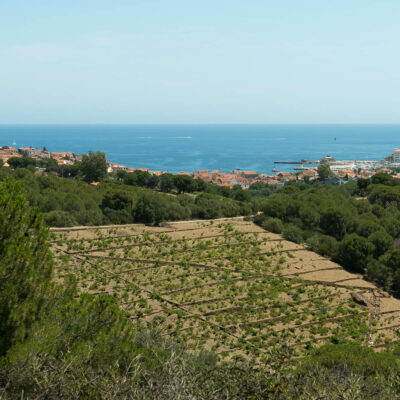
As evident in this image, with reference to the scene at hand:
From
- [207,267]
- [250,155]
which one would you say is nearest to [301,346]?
[207,267]

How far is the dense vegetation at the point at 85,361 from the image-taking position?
15.6 feet

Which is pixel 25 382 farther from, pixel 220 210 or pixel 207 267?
pixel 220 210

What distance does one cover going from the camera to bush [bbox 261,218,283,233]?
23.3 meters

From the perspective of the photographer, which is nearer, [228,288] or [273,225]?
[228,288]

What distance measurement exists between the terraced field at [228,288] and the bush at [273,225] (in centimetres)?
84

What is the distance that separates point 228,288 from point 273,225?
8.08 meters

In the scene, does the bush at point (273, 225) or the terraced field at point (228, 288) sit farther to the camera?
the bush at point (273, 225)

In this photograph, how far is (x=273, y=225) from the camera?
2352 cm

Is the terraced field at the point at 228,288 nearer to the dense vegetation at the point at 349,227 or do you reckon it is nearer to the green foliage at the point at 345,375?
the dense vegetation at the point at 349,227

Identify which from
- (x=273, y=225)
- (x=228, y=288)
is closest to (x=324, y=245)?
(x=273, y=225)

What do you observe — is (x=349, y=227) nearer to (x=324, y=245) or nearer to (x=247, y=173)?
(x=324, y=245)

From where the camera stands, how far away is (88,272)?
16.3m

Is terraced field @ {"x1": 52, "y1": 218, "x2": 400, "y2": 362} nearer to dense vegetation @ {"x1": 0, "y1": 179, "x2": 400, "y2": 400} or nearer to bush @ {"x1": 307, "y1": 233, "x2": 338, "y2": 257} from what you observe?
bush @ {"x1": 307, "y1": 233, "x2": 338, "y2": 257}

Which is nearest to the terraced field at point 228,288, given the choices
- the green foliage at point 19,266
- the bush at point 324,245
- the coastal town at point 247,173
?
the bush at point 324,245
